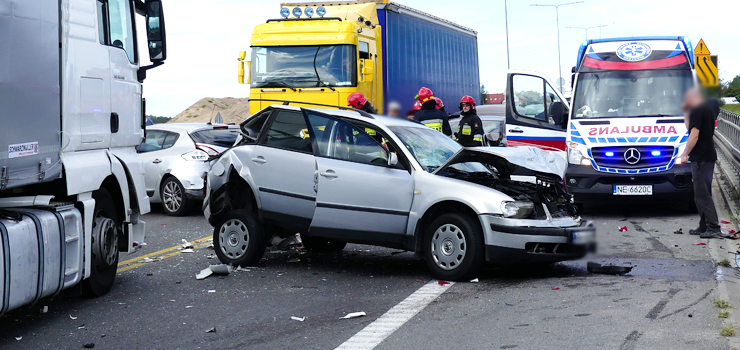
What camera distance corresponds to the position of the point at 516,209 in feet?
24.3

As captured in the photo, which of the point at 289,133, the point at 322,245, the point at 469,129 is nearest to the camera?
the point at 289,133

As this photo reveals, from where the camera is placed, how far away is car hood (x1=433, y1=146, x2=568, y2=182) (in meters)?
7.79

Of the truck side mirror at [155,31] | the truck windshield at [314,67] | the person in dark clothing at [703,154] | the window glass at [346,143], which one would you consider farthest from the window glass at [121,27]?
the truck windshield at [314,67]

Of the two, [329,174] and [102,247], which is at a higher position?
[329,174]

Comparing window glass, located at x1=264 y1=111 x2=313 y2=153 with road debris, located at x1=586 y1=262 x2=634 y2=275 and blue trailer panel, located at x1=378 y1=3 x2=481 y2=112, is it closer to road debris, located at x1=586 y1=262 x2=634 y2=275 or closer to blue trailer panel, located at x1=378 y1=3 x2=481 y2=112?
road debris, located at x1=586 y1=262 x2=634 y2=275

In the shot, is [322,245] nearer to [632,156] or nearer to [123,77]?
[123,77]

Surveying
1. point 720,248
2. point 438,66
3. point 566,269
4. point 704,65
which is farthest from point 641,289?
point 438,66

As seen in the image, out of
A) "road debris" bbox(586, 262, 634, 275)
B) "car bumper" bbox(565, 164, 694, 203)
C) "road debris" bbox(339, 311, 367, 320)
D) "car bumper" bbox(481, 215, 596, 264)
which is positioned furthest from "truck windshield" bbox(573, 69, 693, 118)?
"road debris" bbox(339, 311, 367, 320)

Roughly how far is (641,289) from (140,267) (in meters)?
5.10

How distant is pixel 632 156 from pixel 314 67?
6.79m

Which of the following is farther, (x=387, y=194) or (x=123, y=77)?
(x=387, y=194)

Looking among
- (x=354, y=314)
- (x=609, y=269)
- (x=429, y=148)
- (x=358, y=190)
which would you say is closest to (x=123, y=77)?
(x=358, y=190)

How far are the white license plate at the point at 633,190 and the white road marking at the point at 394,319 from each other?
557 centimetres

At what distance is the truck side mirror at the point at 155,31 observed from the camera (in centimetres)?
786
